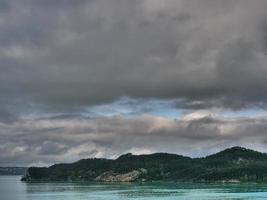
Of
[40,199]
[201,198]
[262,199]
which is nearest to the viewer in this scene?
[262,199]

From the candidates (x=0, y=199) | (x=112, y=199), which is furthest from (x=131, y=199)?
(x=0, y=199)

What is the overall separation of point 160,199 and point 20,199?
46828mm

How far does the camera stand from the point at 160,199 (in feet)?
514

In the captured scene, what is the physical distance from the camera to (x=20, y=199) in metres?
170

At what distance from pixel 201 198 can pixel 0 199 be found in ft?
213

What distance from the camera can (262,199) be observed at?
14900 centimetres

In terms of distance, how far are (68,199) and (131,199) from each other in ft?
70.0

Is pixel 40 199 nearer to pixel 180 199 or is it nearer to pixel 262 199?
pixel 180 199

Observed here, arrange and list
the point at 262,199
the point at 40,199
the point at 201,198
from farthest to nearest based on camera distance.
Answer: the point at 40,199, the point at 201,198, the point at 262,199

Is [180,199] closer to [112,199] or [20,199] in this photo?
[112,199]

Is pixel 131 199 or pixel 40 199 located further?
pixel 40 199

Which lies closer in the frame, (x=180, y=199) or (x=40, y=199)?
(x=180, y=199)

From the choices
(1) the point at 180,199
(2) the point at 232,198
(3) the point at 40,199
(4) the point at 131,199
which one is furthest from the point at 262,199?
(3) the point at 40,199

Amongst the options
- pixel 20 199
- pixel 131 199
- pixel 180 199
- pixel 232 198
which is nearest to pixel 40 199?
pixel 20 199
